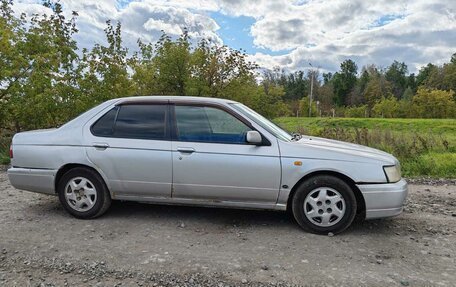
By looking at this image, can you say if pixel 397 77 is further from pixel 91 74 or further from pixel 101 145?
pixel 101 145

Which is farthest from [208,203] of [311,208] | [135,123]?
[135,123]

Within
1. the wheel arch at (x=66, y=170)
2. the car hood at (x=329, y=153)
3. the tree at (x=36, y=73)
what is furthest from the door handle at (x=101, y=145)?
the tree at (x=36, y=73)

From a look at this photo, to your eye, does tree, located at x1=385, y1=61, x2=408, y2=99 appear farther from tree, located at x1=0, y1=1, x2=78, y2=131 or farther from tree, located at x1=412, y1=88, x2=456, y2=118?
tree, located at x1=0, y1=1, x2=78, y2=131

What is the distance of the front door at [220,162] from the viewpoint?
429 cm

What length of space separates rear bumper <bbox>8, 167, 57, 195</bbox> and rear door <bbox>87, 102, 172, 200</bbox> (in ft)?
2.18

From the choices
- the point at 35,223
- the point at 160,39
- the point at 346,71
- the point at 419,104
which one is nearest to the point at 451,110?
the point at 419,104

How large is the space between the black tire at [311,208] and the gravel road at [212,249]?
12 cm

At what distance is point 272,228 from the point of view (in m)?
4.49

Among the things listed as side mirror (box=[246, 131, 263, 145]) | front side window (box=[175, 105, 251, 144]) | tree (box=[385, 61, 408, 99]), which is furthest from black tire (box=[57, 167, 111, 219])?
tree (box=[385, 61, 408, 99])

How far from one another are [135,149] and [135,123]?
0.39m

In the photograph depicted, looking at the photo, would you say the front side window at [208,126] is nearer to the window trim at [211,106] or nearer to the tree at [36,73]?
the window trim at [211,106]

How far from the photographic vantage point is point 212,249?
384cm

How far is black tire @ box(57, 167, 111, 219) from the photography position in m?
4.67

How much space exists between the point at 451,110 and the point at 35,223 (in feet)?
169
